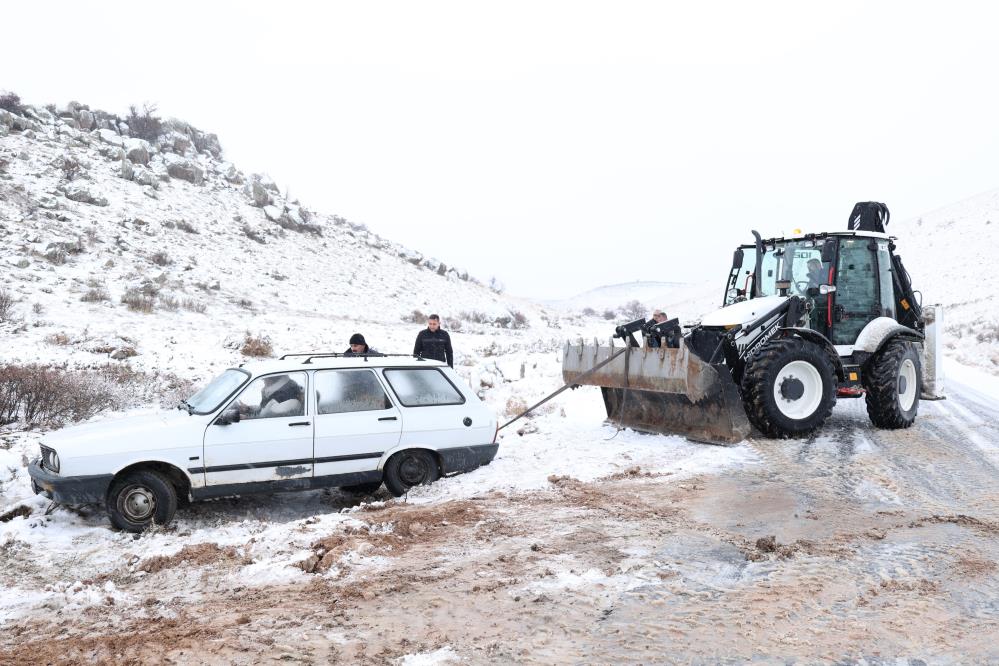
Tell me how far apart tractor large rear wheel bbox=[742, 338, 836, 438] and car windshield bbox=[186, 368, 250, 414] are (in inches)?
225

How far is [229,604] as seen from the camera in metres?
4.63

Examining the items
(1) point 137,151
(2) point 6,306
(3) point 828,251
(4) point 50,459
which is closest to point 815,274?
(3) point 828,251

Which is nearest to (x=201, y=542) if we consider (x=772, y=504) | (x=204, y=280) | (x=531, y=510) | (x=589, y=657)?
(x=531, y=510)

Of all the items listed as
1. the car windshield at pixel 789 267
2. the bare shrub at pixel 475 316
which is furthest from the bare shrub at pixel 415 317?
the car windshield at pixel 789 267

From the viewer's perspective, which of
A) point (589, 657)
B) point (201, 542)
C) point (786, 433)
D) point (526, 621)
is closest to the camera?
point (589, 657)

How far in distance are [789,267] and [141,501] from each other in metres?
8.45

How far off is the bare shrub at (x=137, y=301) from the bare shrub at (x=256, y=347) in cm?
378

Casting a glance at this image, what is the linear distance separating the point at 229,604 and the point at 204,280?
Answer: 22.6 meters

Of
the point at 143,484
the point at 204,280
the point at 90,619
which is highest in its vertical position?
the point at 204,280

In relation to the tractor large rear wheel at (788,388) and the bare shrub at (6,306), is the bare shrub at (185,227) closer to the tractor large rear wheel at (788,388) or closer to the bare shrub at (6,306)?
the bare shrub at (6,306)

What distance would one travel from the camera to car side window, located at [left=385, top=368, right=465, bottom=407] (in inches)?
304

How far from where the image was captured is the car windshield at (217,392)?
7.03 metres

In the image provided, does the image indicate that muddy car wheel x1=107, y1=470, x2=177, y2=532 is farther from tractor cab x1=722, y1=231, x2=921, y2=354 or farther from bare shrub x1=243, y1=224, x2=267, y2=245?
bare shrub x1=243, y1=224, x2=267, y2=245

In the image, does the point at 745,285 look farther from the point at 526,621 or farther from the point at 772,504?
the point at 526,621
